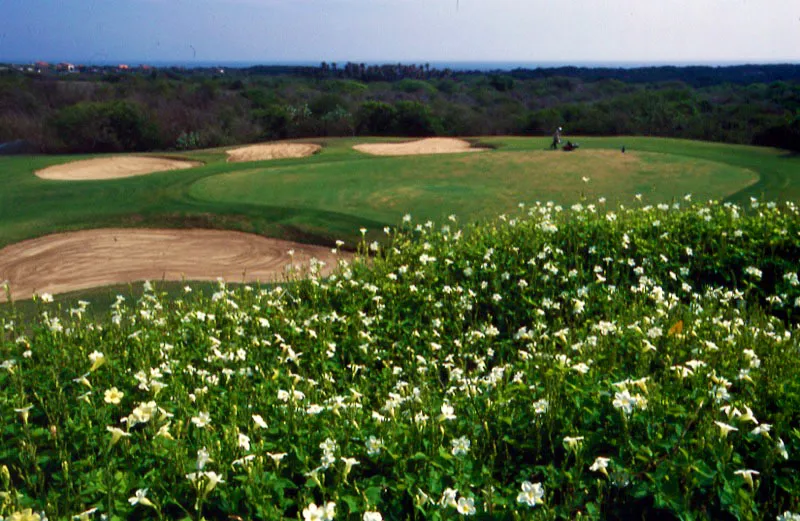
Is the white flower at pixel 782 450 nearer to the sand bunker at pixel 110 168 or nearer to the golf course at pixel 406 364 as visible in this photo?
the golf course at pixel 406 364

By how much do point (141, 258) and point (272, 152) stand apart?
12.3 metres

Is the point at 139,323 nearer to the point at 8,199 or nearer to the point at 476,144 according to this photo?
the point at 8,199

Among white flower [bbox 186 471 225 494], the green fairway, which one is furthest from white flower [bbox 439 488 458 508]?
the green fairway

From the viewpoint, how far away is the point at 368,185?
14500 mm

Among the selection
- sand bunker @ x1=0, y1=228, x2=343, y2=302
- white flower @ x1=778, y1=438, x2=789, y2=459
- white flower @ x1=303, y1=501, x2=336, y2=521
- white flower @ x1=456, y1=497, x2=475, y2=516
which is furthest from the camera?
sand bunker @ x1=0, y1=228, x2=343, y2=302

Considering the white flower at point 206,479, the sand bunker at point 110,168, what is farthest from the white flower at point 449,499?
the sand bunker at point 110,168

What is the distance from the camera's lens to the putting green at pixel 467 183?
42.1 ft

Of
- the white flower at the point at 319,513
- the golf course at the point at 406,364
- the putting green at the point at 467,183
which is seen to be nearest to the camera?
the white flower at the point at 319,513

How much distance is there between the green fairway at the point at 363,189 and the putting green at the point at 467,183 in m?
0.02

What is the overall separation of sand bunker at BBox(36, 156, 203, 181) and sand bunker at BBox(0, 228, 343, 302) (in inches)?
237

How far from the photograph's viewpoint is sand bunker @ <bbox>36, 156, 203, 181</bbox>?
18.0 meters

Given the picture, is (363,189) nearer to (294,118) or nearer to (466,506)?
(466,506)

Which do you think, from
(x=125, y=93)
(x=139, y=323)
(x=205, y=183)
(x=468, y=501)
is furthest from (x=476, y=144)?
(x=125, y=93)

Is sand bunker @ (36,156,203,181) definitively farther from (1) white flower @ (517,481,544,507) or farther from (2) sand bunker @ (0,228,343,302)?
(1) white flower @ (517,481,544,507)
